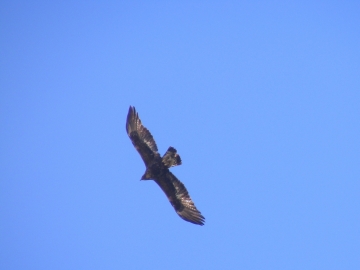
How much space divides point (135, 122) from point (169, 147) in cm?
180

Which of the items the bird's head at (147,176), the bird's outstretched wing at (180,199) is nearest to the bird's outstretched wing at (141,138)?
the bird's head at (147,176)

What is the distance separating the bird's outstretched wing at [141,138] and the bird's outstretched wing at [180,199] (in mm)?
1067

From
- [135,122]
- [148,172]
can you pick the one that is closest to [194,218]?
[148,172]

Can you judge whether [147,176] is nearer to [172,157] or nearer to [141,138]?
[172,157]

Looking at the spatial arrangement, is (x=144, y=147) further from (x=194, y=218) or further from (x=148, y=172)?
(x=194, y=218)

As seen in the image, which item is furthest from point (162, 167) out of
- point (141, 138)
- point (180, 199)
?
point (180, 199)

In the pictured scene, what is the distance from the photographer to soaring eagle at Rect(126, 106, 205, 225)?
1562 centimetres

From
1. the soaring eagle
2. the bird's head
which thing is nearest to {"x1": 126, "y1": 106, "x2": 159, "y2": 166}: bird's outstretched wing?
the soaring eagle

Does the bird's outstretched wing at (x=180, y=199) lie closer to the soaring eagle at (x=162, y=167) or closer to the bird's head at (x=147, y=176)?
the soaring eagle at (x=162, y=167)

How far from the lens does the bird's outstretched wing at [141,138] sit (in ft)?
51.8

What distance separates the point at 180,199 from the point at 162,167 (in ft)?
5.50

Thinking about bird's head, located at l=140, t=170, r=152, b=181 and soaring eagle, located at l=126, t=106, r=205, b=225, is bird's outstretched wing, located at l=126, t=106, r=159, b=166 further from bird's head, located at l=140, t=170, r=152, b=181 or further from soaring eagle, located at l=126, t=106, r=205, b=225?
bird's head, located at l=140, t=170, r=152, b=181

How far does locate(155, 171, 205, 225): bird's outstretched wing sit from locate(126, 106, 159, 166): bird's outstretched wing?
1.07 m

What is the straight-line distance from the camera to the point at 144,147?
15812 millimetres
